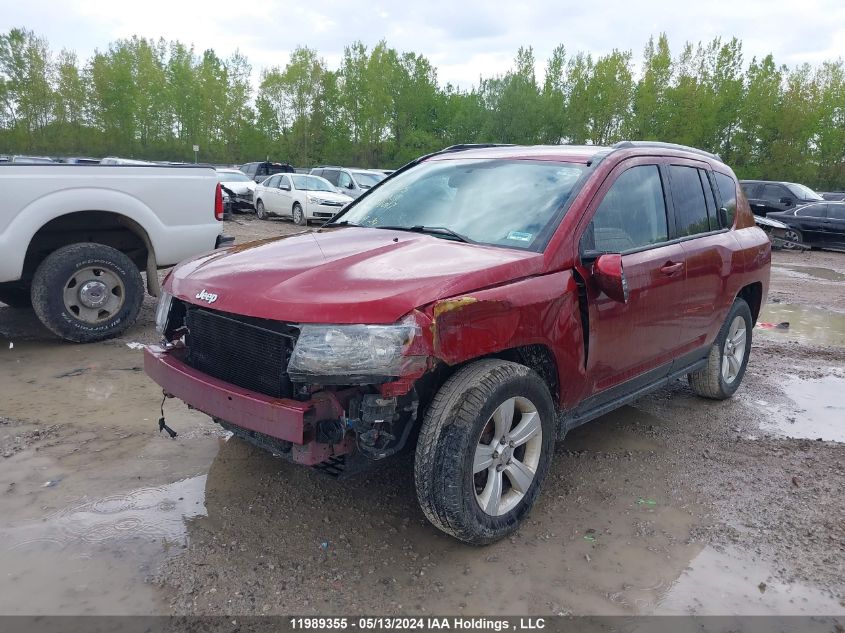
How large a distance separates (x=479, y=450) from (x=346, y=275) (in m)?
0.96

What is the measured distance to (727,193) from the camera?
4965 millimetres

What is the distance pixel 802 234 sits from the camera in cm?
1761

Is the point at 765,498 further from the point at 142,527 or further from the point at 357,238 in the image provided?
the point at 142,527

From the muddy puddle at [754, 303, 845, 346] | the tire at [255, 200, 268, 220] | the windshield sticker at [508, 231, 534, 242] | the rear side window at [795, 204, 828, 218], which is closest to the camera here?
the windshield sticker at [508, 231, 534, 242]

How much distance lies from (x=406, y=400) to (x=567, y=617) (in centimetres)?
106

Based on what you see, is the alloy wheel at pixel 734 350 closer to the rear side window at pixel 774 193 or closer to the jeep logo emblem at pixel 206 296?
the jeep logo emblem at pixel 206 296

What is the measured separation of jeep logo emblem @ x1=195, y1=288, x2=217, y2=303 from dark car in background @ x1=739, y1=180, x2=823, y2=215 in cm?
1996

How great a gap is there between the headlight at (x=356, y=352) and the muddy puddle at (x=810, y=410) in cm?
332

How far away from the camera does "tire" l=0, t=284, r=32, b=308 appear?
252 inches

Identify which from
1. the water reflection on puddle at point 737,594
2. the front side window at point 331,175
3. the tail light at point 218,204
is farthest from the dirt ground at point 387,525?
the front side window at point 331,175

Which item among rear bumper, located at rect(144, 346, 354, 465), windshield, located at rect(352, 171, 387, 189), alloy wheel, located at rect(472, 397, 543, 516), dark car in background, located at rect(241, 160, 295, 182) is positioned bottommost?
alloy wheel, located at rect(472, 397, 543, 516)

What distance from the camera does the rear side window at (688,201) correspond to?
167 inches

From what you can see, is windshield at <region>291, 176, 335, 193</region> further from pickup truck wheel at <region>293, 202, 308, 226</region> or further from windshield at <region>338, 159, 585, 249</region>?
windshield at <region>338, 159, 585, 249</region>

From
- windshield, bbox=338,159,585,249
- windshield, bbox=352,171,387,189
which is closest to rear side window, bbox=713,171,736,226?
windshield, bbox=338,159,585,249
